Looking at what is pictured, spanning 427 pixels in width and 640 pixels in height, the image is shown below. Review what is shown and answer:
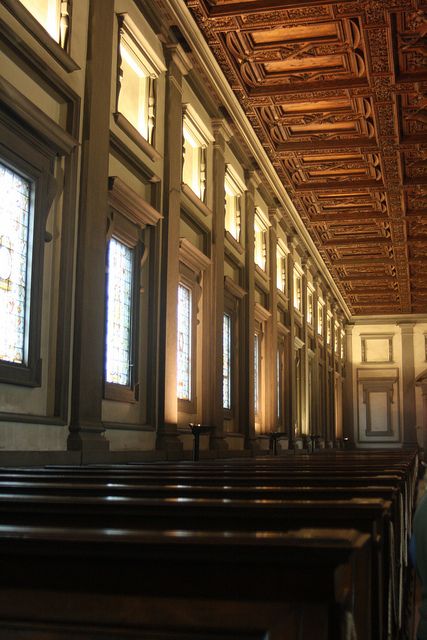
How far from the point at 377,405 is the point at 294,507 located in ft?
99.7

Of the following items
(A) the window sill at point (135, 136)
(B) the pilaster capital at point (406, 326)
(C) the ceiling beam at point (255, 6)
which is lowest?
(A) the window sill at point (135, 136)

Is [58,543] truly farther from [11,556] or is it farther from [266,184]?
[266,184]

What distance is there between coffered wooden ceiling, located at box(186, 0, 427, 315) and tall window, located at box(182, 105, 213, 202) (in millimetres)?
916

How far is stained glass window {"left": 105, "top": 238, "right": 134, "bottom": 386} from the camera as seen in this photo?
9.44 metres

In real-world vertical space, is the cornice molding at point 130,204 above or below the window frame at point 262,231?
below

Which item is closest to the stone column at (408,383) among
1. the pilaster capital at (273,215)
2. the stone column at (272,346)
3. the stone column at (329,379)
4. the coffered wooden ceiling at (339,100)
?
the stone column at (329,379)

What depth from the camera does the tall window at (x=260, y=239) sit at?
1774 centimetres

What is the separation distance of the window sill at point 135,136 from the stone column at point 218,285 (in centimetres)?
292

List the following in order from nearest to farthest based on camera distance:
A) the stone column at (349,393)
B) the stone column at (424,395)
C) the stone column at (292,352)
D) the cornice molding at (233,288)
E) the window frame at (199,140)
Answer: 1. the window frame at (199,140)
2. the cornice molding at (233,288)
3. the stone column at (292,352)
4. the stone column at (424,395)
5. the stone column at (349,393)

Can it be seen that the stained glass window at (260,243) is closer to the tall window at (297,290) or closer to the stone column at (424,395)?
the tall window at (297,290)

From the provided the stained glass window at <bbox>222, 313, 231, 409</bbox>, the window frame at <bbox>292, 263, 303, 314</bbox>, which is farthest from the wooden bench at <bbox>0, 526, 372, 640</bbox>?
the window frame at <bbox>292, 263, 303, 314</bbox>

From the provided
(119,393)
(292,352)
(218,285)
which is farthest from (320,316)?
(119,393)

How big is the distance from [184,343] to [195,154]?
10.7 ft

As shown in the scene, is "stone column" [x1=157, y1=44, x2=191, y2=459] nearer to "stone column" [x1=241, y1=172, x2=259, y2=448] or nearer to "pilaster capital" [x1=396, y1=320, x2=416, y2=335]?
"stone column" [x1=241, y1=172, x2=259, y2=448]
